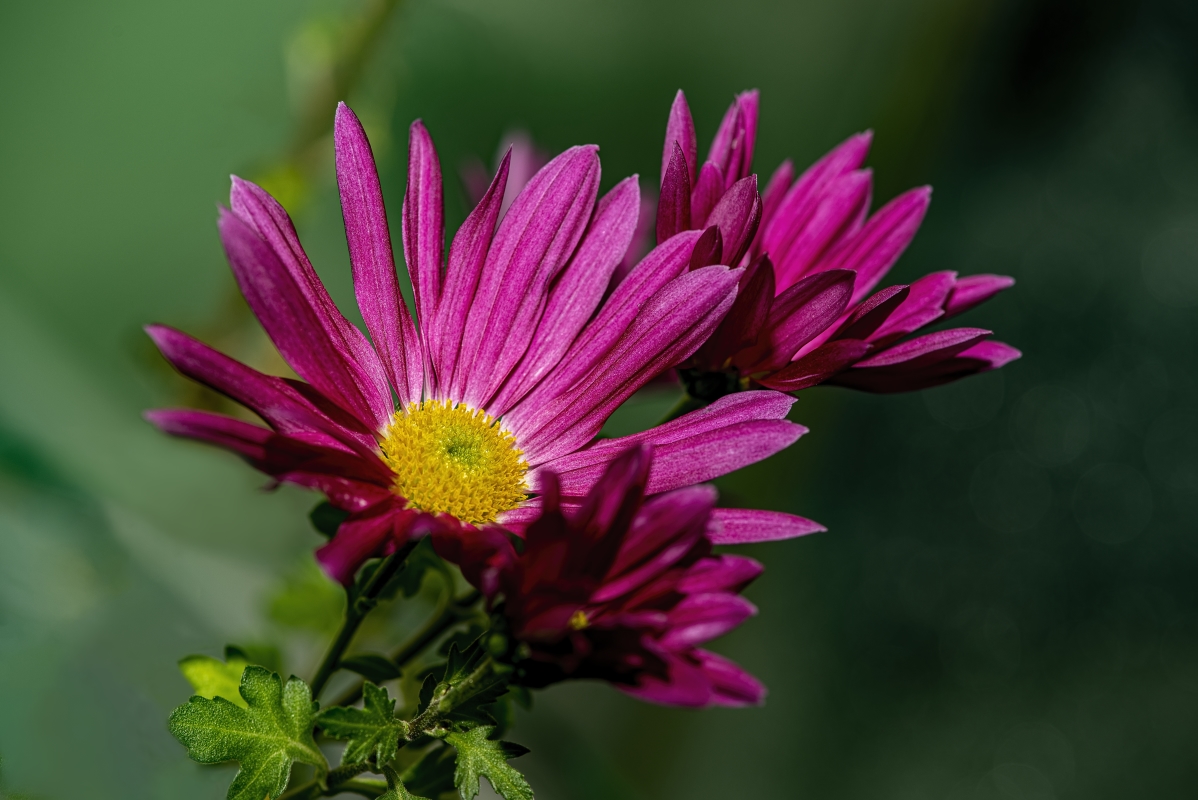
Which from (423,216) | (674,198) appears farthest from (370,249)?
(674,198)

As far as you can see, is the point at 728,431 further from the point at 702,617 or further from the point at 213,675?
the point at 213,675

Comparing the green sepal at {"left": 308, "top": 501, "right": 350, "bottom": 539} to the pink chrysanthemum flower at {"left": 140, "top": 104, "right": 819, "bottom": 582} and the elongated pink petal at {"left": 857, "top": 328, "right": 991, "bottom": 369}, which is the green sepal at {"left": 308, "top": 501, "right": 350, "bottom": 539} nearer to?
the pink chrysanthemum flower at {"left": 140, "top": 104, "right": 819, "bottom": 582}

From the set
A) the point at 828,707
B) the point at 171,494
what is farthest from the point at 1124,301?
the point at 171,494

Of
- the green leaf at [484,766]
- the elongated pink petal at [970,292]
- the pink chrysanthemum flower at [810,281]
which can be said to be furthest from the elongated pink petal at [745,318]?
the green leaf at [484,766]

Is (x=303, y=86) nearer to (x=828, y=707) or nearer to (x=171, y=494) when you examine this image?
(x=171, y=494)

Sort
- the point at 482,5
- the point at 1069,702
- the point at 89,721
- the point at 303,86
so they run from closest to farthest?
the point at 89,721
the point at 303,86
the point at 482,5
the point at 1069,702
